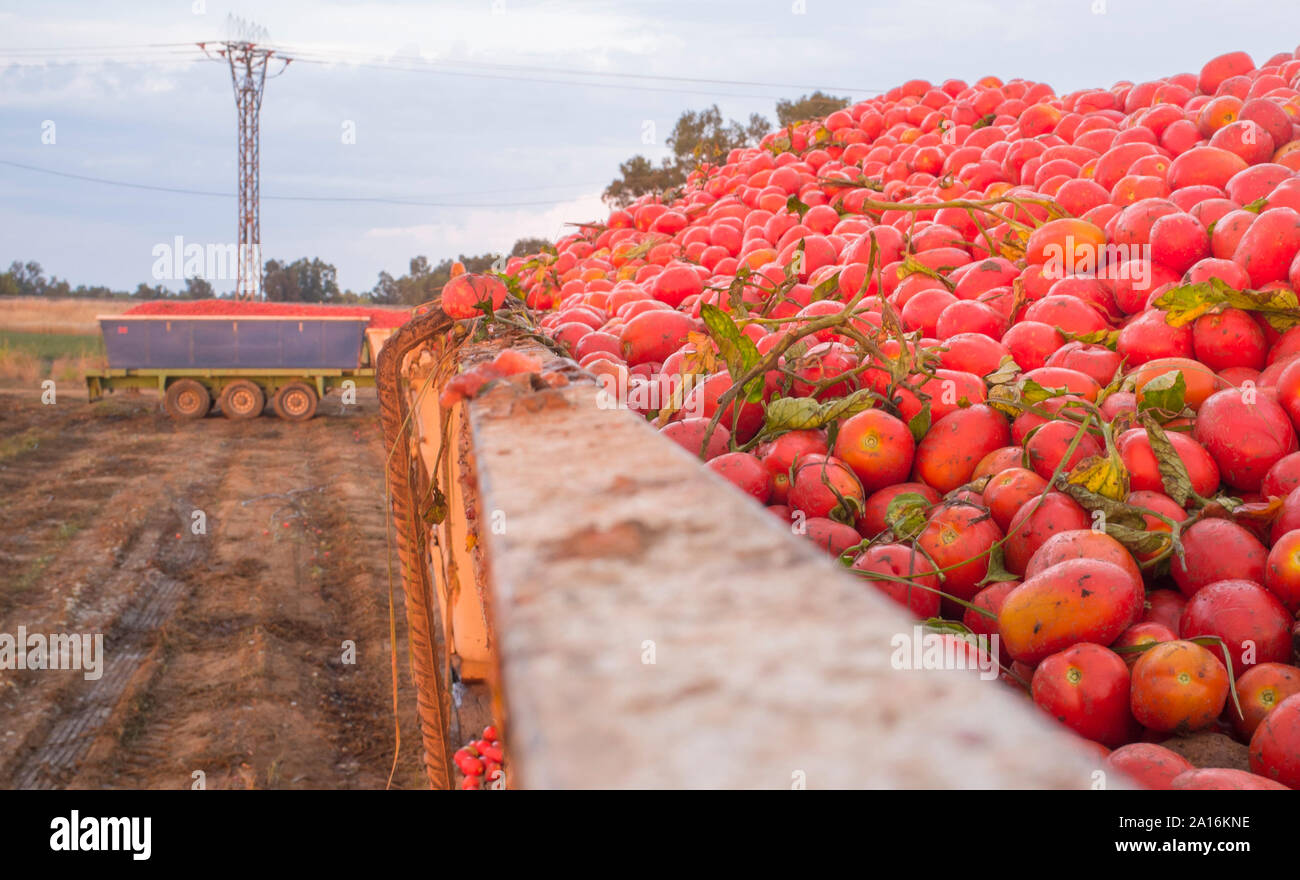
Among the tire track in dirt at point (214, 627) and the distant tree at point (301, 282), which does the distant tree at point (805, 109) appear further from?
the distant tree at point (301, 282)

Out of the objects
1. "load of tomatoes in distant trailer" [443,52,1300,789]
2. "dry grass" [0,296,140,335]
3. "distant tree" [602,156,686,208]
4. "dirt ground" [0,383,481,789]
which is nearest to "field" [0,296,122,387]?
"dry grass" [0,296,140,335]

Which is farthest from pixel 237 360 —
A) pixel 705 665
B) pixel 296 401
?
pixel 705 665

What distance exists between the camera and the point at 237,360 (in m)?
16.3

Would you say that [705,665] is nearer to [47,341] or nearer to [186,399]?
[186,399]

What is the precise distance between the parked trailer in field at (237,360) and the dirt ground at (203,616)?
8.23 feet

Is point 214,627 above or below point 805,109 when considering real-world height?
below

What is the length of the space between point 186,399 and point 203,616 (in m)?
10.7

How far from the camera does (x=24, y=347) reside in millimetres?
25750
